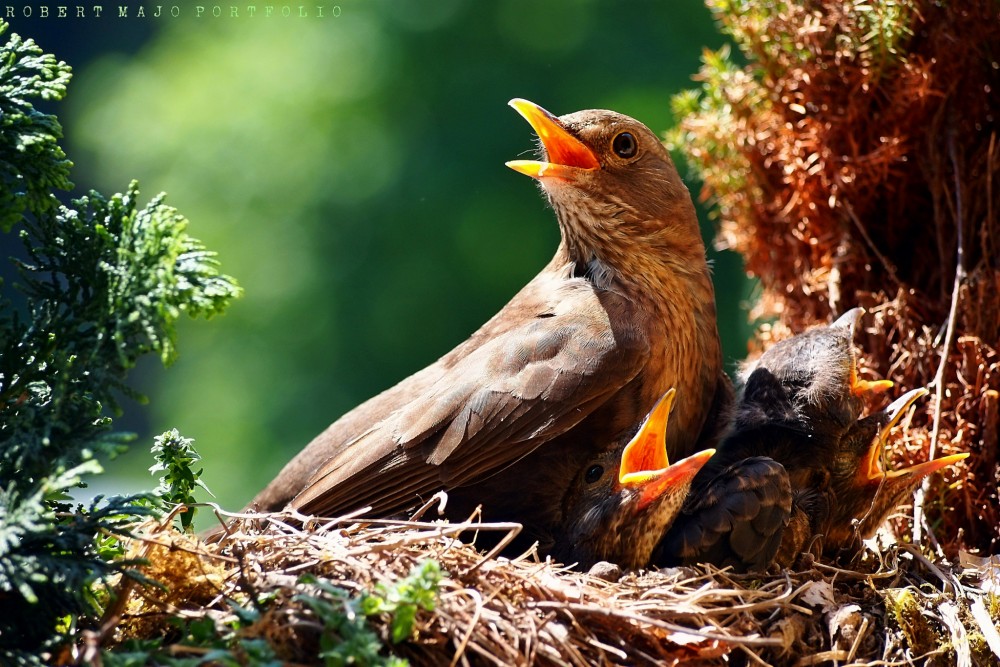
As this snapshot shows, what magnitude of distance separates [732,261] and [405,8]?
273cm

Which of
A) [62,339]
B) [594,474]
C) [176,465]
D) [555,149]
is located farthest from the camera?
[555,149]

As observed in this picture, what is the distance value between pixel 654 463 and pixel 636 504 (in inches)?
6.4

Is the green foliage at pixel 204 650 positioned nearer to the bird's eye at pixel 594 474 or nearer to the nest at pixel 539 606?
the nest at pixel 539 606

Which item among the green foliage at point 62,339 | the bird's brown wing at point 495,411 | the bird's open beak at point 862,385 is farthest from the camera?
the bird's open beak at point 862,385

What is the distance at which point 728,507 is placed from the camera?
8.32 ft

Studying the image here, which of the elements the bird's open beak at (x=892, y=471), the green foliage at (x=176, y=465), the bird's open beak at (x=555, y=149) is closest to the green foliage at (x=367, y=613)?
the green foliage at (x=176, y=465)

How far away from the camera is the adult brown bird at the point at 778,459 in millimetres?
2535

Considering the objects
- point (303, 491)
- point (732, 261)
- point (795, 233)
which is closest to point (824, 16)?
point (795, 233)

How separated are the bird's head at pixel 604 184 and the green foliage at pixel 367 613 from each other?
1442mm

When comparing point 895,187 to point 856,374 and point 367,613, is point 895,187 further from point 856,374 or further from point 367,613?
point 367,613

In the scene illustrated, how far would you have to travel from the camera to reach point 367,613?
1.80 metres

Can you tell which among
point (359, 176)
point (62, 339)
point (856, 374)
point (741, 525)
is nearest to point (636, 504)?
point (741, 525)

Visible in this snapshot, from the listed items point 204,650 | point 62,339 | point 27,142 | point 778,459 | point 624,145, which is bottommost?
point 778,459

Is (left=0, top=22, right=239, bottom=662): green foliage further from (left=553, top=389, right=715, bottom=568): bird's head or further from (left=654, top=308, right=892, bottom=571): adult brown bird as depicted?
(left=654, top=308, right=892, bottom=571): adult brown bird
